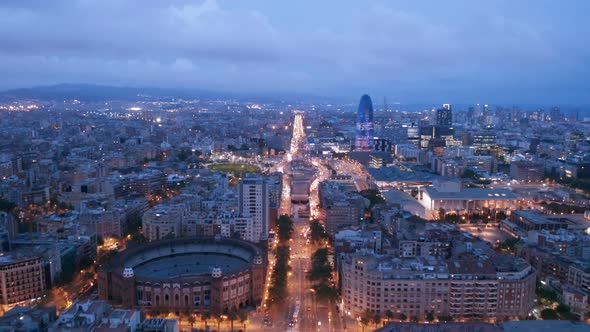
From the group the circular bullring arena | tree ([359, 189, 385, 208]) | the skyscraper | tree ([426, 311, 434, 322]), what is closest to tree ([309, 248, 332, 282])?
the circular bullring arena

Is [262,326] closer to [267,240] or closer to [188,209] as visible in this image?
[267,240]

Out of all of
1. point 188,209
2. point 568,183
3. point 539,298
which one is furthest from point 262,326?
point 568,183

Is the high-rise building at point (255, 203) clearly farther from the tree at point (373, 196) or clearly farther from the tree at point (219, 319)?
the tree at point (373, 196)

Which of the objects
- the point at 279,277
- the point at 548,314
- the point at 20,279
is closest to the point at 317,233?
the point at 279,277

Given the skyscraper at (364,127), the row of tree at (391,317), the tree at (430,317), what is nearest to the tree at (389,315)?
the row of tree at (391,317)

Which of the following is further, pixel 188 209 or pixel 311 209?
pixel 311 209

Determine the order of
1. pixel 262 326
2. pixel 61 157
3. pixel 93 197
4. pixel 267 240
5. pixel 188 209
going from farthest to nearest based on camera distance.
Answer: pixel 61 157 → pixel 93 197 → pixel 188 209 → pixel 267 240 → pixel 262 326

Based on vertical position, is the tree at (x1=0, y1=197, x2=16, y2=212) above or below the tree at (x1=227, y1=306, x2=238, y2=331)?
above

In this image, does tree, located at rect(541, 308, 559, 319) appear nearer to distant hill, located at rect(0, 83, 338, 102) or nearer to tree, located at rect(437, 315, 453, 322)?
tree, located at rect(437, 315, 453, 322)
